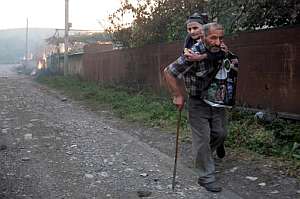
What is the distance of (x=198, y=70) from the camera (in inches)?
201

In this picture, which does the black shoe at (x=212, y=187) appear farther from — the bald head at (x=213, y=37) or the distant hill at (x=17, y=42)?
the distant hill at (x=17, y=42)

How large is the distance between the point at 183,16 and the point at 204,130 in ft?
25.1

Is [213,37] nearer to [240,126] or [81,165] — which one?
[81,165]

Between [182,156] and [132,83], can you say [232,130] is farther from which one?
[132,83]

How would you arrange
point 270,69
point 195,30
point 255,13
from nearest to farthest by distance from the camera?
point 195,30
point 255,13
point 270,69

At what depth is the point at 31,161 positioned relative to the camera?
6.39 metres

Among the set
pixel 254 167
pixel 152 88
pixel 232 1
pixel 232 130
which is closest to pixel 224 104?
pixel 254 167

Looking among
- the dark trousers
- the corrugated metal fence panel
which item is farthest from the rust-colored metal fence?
the dark trousers

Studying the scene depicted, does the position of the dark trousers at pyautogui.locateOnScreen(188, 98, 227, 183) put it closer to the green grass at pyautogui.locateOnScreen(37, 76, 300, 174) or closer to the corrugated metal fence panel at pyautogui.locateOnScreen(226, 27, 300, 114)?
the green grass at pyautogui.locateOnScreen(37, 76, 300, 174)

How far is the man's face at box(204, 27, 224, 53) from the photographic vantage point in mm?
5000

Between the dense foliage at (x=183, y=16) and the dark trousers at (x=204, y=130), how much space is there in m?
3.30

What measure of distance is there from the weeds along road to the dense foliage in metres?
3.11

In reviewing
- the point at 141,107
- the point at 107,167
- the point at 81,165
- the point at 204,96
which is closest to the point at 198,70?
the point at 204,96

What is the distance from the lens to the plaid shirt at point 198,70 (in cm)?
506
